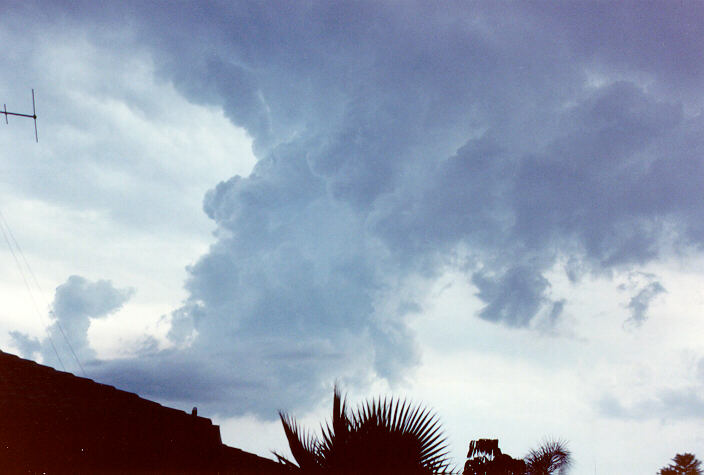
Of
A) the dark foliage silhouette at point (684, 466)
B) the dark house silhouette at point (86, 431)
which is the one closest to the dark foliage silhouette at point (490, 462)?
the dark house silhouette at point (86, 431)

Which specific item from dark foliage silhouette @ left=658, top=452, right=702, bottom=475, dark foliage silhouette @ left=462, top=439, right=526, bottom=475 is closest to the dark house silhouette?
dark foliage silhouette @ left=462, top=439, right=526, bottom=475

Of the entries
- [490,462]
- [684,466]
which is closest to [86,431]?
[490,462]

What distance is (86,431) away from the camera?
1121cm

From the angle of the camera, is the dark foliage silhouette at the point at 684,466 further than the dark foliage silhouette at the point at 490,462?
Yes

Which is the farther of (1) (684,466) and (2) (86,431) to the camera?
(1) (684,466)

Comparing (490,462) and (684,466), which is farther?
(684,466)

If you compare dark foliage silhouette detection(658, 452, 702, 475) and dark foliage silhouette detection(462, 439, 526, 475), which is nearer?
dark foliage silhouette detection(462, 439, 526, 475)

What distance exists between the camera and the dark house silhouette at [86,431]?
10.4m

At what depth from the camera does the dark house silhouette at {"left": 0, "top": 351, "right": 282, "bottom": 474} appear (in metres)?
10.4

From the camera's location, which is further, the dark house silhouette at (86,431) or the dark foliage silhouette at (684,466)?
the dark foliage silhouette at (684,466)

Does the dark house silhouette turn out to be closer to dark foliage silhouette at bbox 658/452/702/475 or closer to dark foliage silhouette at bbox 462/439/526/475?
dark foliage silhouette at bbox 462/439/526/475

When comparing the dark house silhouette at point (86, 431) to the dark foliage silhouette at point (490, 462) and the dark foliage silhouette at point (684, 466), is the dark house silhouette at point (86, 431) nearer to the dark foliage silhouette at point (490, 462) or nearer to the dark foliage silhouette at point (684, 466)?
the dark foliage silhouette at point (490, 462)

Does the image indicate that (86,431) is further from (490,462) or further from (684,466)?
(684,466)

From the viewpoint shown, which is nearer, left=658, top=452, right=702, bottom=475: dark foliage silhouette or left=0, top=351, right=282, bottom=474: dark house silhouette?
left=0, top=351, right=282, bottom=474: dark house silhouette
